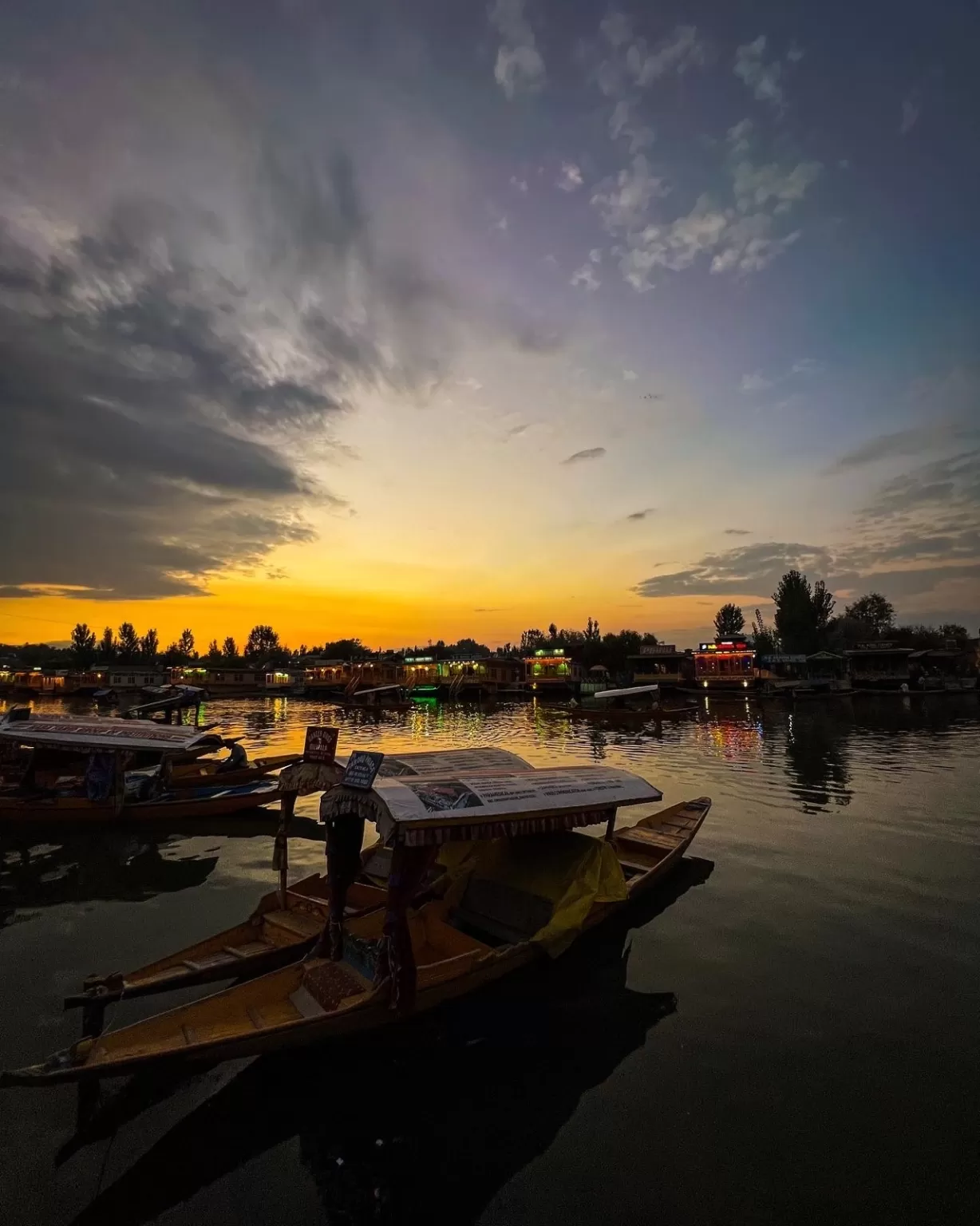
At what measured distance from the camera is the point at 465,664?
9712 centimetres

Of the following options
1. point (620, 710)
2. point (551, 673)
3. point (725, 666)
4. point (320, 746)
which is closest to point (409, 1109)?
point (320, 746)

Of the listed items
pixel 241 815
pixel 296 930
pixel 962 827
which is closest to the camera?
pixel 296 930

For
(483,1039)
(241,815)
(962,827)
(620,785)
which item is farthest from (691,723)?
(483,1039)

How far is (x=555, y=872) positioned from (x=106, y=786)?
14.7 meters

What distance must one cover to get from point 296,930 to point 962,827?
17.1 m

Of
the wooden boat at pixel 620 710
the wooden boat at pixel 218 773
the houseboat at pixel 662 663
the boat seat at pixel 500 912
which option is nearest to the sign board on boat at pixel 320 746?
the boat seat at pixel 500 912

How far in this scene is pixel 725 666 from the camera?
268ft

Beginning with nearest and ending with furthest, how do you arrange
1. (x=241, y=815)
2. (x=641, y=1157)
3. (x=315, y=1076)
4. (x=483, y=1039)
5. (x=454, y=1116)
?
(x=641, y=1157) → (x=454, y=1116) → (x=315, y=1076) → (x=483, y=1039) → (x=241, y=815)

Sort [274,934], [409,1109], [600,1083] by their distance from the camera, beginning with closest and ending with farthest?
1. [409,1109]
2. [600,1083]
3. [274,934]

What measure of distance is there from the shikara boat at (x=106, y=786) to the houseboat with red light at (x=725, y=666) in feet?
231

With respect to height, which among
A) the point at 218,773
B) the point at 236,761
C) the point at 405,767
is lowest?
the point at 218,773

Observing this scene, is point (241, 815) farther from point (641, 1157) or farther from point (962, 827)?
point (962, 827)

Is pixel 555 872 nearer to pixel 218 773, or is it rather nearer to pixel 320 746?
pixel 320 746

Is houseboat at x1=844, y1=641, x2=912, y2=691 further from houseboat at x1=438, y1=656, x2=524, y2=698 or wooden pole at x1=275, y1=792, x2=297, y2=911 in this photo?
wooden pole at x1=275, y1=792, x2=297, y2=911
